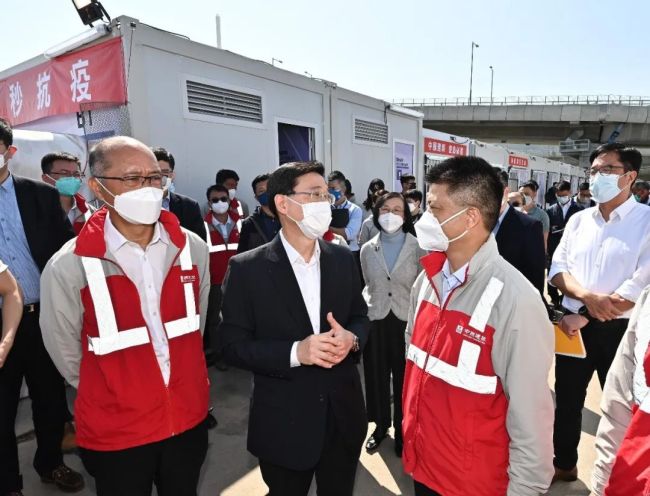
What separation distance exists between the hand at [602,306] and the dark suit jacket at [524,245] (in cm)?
44

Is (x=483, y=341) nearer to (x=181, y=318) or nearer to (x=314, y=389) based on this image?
(x=314, y=389)

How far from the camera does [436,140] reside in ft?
33.9

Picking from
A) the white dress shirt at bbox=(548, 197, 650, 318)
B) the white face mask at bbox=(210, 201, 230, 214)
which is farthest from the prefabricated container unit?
the white dress shirt at bbox=(548, 197, 650, 318)

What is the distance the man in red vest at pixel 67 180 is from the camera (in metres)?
3.18

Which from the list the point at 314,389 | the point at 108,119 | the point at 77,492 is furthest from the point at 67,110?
the point at 314,389

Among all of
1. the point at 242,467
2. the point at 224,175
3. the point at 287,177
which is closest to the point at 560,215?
the point at 224,175

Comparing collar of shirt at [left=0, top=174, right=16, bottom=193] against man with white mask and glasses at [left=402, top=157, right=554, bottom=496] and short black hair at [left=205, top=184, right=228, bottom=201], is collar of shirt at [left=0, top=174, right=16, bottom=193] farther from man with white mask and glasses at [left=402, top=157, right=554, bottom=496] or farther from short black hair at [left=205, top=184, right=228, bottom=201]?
man with white mask and glasses at [left=402, top=157, right=554, bottom=496]

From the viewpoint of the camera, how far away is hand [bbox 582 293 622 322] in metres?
2.20

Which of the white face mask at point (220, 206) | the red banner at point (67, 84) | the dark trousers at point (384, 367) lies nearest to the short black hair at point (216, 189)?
the white face mask at point (220, 206)

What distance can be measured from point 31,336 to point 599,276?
3.34 meters

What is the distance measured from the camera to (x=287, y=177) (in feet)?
5.85

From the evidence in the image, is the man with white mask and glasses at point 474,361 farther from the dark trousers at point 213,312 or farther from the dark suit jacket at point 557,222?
the dark suit jacket at point 557,222

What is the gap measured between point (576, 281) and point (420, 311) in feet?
4.56

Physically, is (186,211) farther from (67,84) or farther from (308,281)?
(67,84)
